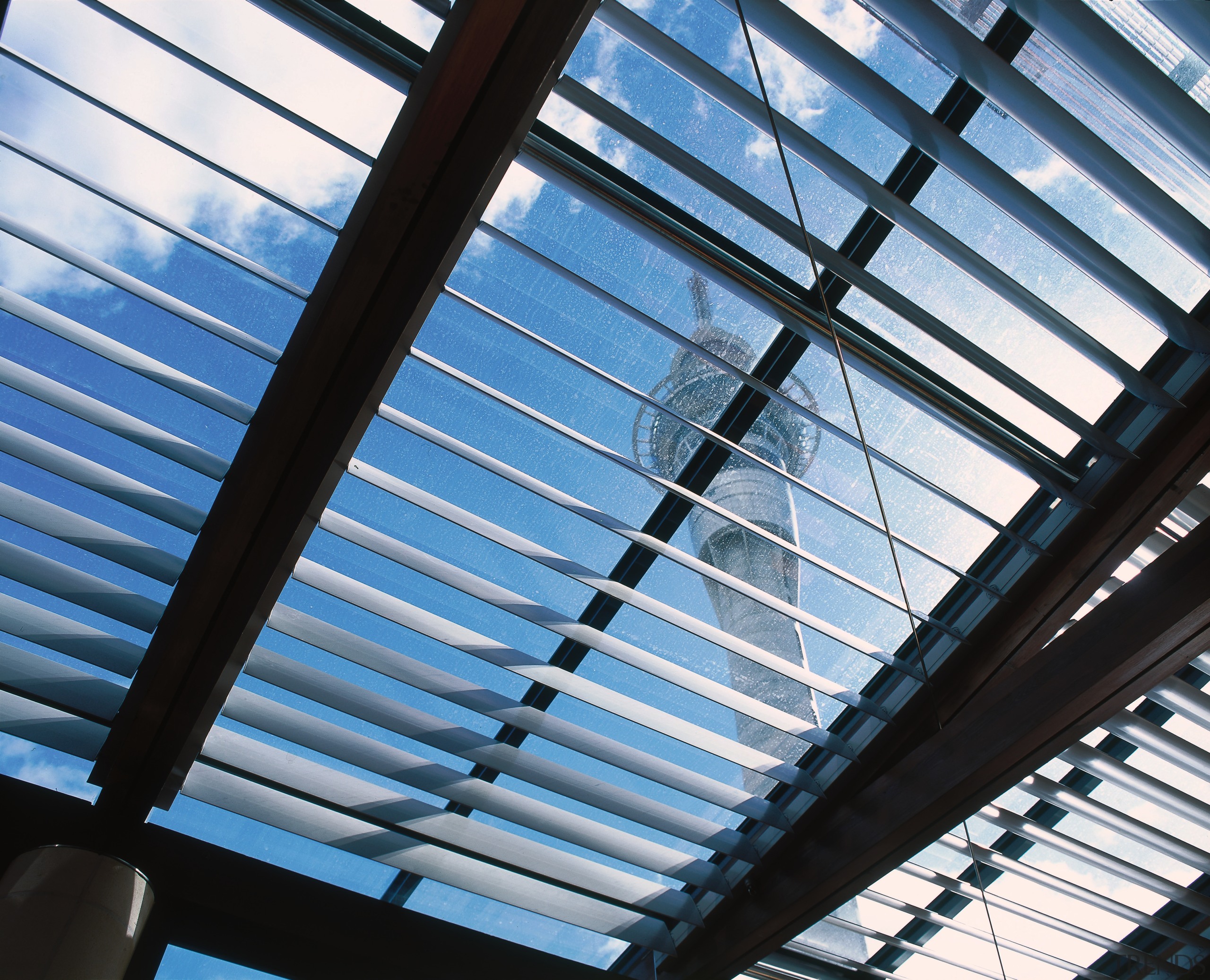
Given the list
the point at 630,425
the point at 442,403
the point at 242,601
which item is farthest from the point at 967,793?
the point at 242,601

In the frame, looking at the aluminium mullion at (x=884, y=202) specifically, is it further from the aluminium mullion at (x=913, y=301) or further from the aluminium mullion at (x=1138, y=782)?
the aluminium mullion at (x=1138, y=782)

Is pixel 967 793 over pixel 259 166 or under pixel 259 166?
under

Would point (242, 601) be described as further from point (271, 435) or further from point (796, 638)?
point (796, 638)

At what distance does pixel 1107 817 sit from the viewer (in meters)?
5.79

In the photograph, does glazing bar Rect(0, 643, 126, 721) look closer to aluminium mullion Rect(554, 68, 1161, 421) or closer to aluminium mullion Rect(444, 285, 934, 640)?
aluminium mullion Rect(444, 285, 934, 640)

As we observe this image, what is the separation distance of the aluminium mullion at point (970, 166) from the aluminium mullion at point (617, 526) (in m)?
2.09

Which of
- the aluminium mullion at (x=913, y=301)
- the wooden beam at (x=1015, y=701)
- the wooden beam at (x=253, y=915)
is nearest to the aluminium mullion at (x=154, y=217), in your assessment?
the aluminium mullion at (x=913, y=301)

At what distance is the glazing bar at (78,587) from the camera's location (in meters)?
4.00

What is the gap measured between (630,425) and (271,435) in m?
1.66

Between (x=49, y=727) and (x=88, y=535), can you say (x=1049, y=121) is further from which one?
(x=49, y=727)

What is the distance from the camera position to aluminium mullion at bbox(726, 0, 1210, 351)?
121 inches

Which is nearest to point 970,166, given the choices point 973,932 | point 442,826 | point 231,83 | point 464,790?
point 231,83

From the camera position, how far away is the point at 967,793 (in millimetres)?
4133

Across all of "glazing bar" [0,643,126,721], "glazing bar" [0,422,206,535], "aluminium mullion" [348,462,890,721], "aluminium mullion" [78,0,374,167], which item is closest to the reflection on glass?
"aluminium mullion" [348,462,890,721]
